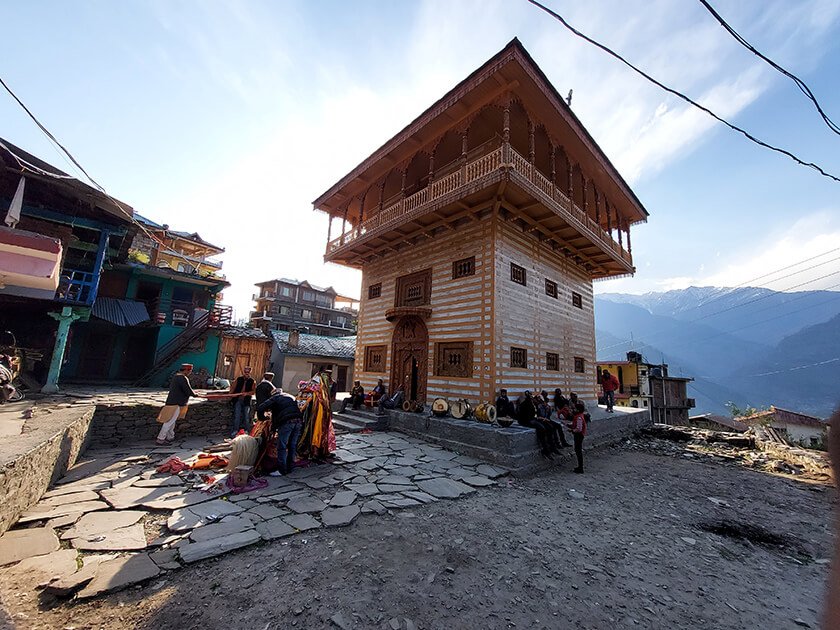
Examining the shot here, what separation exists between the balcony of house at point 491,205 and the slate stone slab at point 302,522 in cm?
892

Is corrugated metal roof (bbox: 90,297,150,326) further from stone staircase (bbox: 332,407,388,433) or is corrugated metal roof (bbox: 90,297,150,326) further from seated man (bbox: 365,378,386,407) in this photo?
seated man (bbox: 365,378,386,407)

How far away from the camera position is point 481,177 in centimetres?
999

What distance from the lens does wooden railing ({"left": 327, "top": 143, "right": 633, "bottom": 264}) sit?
32.9 ft

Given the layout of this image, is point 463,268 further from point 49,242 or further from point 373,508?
point 49,242

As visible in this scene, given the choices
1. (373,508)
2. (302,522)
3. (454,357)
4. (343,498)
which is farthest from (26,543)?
(454,357)

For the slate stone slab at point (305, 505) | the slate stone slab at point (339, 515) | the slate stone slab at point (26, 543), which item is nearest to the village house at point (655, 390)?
the slate stone slab at point (339, 515)

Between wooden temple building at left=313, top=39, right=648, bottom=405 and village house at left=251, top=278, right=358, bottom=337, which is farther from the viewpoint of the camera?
village house at left=251, top=278, right=358, bottom=337

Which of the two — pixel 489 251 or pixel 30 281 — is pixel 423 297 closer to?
pixel 489 251

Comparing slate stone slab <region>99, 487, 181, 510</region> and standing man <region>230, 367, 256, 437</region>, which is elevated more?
standing man <region>230, 367, 256, 437</region>

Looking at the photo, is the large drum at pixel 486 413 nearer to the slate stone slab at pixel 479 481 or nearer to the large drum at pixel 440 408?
the large drum at pixel 440 408

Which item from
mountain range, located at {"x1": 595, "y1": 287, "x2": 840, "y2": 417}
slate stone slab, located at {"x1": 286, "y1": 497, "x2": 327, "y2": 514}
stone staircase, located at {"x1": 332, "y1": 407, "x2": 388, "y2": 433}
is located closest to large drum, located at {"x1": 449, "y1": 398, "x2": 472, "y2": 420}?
stone staircase, located at {"x1": 332, "y1": 407, "x2": 388, "y2": 433}

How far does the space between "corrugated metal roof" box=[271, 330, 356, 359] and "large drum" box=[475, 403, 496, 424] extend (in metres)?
18.1

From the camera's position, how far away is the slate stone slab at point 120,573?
10.5 feet

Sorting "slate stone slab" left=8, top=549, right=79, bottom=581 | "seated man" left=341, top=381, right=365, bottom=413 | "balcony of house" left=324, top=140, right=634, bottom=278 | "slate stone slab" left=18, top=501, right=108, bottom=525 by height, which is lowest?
"slate stone slab" left=8, top=549, right=79, bottom=581
